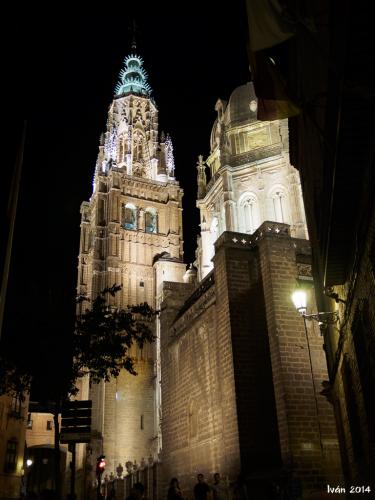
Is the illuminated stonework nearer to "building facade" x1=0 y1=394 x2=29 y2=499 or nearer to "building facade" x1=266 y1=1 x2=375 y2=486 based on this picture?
"building facade" x1=0 y1=394 x2=29 y2=499

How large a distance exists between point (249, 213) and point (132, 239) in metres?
29.5

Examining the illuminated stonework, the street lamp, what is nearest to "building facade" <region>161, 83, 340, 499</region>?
the street lamp

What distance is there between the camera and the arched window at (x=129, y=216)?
59159 mm

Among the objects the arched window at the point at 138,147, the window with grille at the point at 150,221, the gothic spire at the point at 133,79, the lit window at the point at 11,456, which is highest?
the gothic spire at the point at 133,79

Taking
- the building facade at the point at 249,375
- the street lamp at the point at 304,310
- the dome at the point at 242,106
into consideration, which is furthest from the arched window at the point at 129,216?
the street lamp at the point at 304,310

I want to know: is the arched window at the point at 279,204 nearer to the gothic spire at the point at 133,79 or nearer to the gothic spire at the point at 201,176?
the gothic spire at the point at 201,176

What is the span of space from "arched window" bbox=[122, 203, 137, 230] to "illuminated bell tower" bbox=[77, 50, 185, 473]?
119 mm

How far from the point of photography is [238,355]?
17625mm

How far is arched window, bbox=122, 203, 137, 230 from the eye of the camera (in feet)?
194

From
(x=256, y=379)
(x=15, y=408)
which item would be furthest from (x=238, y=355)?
(x=15, y=408)

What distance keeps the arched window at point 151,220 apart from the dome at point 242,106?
95.1 ft

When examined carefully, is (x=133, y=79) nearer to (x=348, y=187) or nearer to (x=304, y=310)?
(x=304, y=310)

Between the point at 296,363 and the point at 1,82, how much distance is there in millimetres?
12005

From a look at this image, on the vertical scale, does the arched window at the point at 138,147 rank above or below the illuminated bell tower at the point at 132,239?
above
